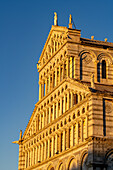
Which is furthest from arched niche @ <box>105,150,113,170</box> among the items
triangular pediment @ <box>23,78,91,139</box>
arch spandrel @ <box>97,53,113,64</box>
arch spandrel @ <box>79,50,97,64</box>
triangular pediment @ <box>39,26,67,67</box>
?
triangular pediment @ <box>39,26,67,67</box>

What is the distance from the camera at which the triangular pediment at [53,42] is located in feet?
183

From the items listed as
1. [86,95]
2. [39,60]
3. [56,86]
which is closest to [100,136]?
[86,95]

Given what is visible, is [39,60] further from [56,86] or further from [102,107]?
[102,107]

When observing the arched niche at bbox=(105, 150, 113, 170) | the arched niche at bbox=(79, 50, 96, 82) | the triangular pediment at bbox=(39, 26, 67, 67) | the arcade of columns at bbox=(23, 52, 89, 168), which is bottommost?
the arched niche at bbox=(105, 150, 113, 170)

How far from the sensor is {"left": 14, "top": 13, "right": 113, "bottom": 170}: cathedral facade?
41.7 meters

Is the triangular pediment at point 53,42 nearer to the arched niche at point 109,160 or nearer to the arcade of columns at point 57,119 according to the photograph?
the arcade of columns at point 57,119

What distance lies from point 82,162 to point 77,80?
36.2 ft

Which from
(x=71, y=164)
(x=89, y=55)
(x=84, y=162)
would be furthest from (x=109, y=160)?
(x=89, y=55)

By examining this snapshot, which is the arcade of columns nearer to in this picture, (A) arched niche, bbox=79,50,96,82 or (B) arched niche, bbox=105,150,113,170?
(A) arched niche, bbox=79,50,96,82

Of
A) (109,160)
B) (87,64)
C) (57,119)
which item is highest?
(87,64)

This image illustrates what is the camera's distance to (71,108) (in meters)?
47.6

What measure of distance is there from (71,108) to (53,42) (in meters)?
14.4

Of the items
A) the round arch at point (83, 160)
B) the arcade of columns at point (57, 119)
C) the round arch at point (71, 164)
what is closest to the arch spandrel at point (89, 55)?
the arcade of columns at point (57, 119)

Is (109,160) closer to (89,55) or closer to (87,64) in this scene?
(87,64)
